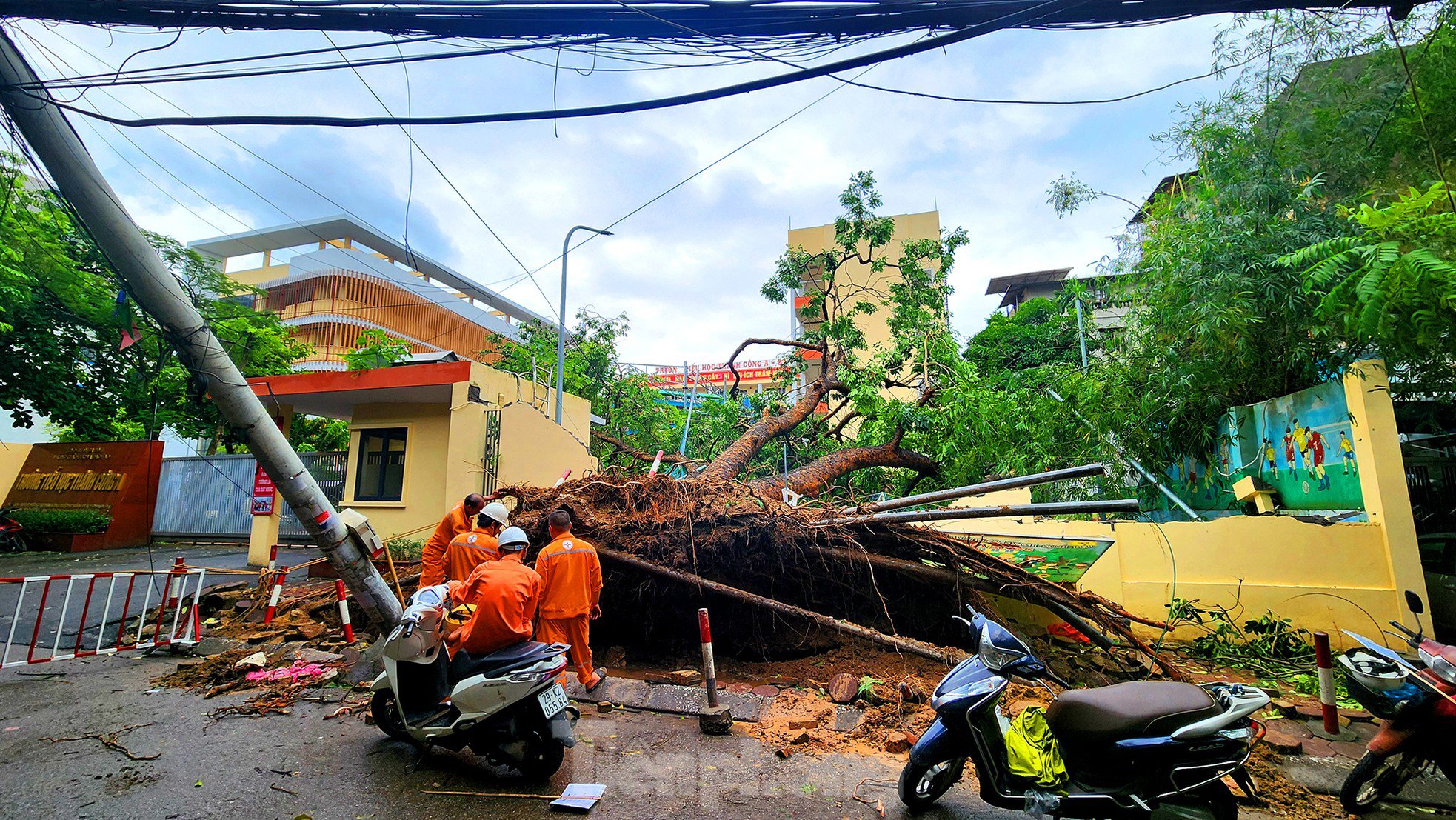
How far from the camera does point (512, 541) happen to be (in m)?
4.86

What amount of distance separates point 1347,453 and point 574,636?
8471mm

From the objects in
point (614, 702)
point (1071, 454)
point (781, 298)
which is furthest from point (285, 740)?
point (781, 298)

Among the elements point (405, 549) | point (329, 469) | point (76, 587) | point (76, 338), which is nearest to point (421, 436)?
point (405, 549)

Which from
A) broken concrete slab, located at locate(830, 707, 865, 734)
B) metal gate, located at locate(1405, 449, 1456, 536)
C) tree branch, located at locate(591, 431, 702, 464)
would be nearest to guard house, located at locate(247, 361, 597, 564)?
tree branch, located at locate(591, 431, 702, 464)

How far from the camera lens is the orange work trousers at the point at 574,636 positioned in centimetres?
570

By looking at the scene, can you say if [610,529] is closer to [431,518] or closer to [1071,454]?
[431,518]

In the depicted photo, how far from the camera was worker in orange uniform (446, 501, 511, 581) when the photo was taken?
567cm

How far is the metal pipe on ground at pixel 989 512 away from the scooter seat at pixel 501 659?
11.2ft

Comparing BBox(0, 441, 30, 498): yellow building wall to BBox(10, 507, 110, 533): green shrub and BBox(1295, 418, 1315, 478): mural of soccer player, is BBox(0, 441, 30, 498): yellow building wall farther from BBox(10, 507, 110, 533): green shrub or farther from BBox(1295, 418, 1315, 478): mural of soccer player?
BBox(1295, 418, 1315, 478): mural of soccer player

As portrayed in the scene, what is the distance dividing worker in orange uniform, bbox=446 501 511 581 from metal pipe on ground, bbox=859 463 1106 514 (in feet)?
12.3

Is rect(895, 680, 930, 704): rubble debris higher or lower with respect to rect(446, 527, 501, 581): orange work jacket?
lower

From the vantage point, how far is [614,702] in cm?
549

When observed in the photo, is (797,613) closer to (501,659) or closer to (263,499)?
(501,659)

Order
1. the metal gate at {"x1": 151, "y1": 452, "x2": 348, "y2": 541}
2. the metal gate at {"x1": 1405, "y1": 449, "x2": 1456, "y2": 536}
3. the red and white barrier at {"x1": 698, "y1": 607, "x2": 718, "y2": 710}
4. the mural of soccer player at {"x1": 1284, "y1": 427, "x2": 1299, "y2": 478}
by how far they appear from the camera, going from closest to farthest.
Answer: the red and white barrier at {"x1": 698, "y1": 607, "x2": 718, "y2": 710}, the mural of soccer player at {"x1": 1284, "y1": 427, "x2": 1299, "y2": 478}, the metal gate at {"x1": 1405, "y1": 449, "x2": 1456, "y2": 536}, the metal gate at {"x1": 151, "y1": 452, "x2": 348, "y2": 541}
